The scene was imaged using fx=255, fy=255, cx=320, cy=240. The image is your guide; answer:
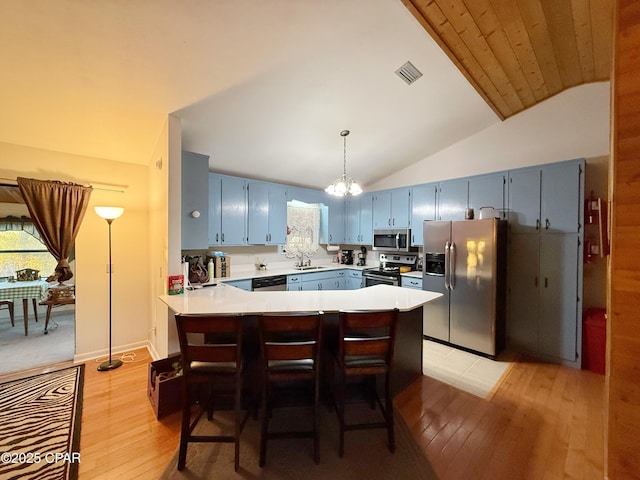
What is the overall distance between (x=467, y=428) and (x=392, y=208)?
3.41 m

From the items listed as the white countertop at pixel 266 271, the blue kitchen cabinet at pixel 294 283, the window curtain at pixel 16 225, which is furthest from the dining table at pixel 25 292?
the blue kitchen cabinet at pixel 294 283

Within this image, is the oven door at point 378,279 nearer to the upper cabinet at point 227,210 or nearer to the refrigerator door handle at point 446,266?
the refrigerator door handle at point 446,266

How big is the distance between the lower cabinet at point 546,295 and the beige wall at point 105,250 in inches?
198

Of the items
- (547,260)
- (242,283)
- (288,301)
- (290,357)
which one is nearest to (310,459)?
(290,357)

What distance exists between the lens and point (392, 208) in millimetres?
4730

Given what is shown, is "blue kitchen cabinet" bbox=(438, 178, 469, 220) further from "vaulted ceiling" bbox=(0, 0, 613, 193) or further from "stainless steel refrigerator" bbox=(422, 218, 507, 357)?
"vaulted ceiling" bbox=(0, 0, 613, 193)

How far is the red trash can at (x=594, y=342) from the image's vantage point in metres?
2.82

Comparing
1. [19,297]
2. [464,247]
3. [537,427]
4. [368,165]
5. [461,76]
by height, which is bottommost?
[537,427]

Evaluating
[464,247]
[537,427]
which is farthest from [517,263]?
[537,427]

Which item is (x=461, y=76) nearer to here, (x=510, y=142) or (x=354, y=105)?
(x=354, y=105)

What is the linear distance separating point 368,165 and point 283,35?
287cm

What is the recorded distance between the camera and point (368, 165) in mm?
4555

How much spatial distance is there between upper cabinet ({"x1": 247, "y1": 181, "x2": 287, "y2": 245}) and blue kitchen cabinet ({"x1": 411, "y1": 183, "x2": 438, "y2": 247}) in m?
2.24

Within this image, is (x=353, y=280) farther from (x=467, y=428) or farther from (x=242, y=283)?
(x=467, y=428)
